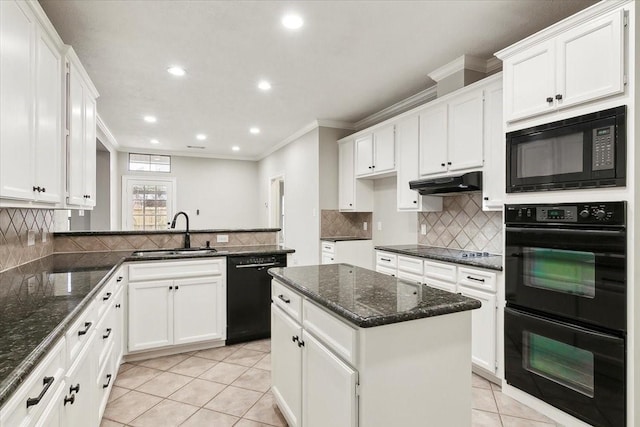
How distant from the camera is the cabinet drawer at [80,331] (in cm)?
131

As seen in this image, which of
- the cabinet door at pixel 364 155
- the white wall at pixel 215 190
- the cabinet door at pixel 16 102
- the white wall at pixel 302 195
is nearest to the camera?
the cabinet door at pixel 16 102

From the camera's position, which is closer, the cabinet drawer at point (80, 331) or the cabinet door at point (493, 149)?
the cabinet drawer at point (80, 331)

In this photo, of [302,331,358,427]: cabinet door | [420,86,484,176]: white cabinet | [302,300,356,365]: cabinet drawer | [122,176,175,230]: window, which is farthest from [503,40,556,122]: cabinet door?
[122,176,175,230]: window

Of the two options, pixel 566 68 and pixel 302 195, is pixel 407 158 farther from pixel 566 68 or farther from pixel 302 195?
pixel 302 195

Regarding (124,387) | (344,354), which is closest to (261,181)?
(124,387)

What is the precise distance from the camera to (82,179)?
2.58 m

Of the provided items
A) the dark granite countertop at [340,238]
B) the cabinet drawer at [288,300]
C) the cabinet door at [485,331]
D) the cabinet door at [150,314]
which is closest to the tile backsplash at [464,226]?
the cabinet door at [485,331]

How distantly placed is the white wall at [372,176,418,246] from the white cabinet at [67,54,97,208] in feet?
11.0

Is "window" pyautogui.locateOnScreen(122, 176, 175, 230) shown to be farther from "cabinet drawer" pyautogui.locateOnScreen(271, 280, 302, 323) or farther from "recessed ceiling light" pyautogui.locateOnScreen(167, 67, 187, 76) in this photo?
"cabinet drawer" pyautogui.locateOnScreen(271, 280, 302, 323)

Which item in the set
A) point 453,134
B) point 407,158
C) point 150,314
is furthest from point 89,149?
point 453,134

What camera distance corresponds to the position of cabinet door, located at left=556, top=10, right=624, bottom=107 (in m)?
1.80

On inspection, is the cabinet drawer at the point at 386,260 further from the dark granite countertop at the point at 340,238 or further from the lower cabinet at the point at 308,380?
the lower cabinet at the point at 308,380

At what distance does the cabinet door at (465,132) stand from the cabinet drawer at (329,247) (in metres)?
2.03

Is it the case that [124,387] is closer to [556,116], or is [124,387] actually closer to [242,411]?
[242,411]
